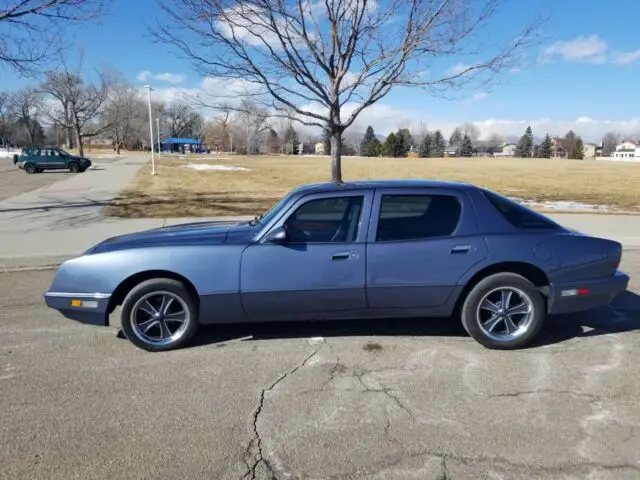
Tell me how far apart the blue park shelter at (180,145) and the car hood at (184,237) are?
320 feet

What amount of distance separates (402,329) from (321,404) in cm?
154

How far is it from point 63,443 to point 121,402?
0.47 metres

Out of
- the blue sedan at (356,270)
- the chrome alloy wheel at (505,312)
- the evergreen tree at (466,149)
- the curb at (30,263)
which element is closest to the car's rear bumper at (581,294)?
the blue sedan at (356,270)

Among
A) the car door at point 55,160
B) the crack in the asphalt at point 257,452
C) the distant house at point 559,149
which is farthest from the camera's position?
the distant house at point 559,149

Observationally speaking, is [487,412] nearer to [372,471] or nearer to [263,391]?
[372,471]

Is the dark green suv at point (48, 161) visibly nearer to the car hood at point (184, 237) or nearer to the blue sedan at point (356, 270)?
the car hood at point (184, 237)

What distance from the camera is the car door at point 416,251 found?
12.7 ft

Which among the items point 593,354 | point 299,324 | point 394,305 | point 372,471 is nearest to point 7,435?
point 372,471

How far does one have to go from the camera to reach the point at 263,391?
3.27 m

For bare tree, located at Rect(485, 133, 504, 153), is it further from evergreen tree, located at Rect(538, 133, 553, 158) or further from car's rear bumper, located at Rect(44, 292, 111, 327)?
car's rear bumper, located at Rect(44, 292, 111, 327)

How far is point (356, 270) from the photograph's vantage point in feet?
12.6

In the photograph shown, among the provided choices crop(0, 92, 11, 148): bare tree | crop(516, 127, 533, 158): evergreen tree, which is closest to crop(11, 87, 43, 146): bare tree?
crop(0, 92, 11, 148): bare tree

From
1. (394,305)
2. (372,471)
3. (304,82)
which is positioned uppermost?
(304,82)

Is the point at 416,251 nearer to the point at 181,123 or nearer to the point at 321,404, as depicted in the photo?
the point at 321,404
